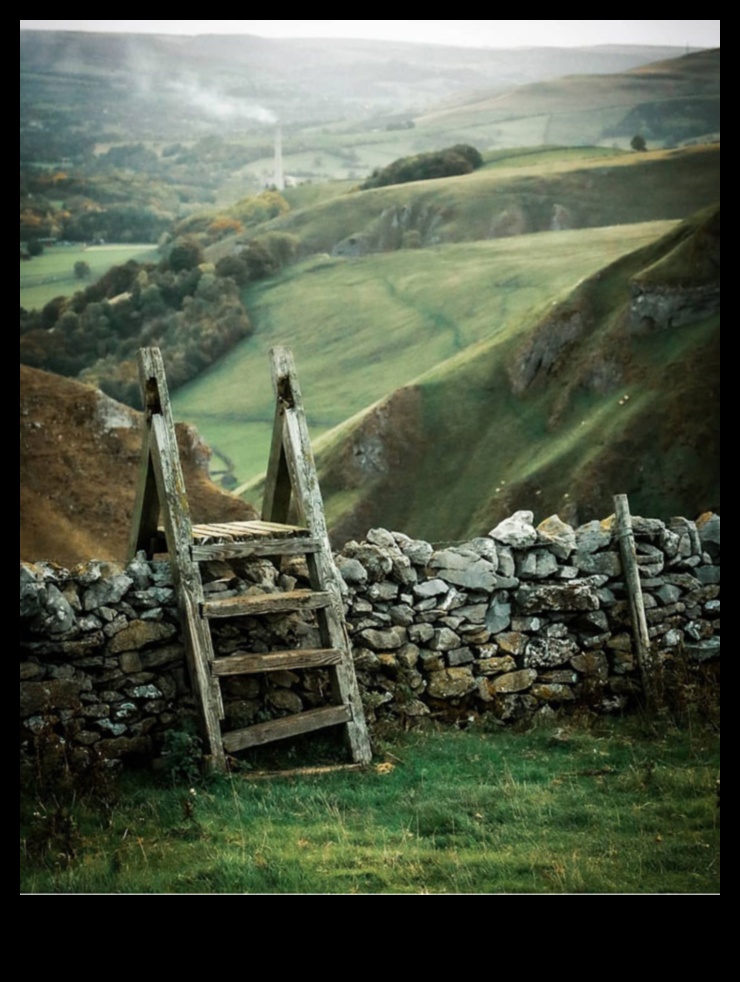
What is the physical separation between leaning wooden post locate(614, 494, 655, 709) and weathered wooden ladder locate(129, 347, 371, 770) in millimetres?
2640

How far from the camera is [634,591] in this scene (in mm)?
8703

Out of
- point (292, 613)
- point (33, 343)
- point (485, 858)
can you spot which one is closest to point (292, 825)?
point (485, 858)

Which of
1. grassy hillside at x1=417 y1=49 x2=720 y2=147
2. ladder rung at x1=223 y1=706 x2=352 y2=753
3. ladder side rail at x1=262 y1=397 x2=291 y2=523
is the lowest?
ladder rung at x1=223 y1=706 x2=352 y2=753

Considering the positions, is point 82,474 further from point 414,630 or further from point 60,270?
point 60,270

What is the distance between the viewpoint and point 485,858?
19.6ft

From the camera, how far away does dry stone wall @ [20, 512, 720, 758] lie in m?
7.00

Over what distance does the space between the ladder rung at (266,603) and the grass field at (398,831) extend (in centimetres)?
99

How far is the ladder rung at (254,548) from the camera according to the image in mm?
7094

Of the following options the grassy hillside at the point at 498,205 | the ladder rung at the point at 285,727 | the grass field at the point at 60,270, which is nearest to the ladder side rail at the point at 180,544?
the ladder rung at the point at 285,727

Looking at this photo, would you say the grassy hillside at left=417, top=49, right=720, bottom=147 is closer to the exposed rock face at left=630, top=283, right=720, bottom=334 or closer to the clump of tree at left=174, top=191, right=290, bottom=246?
the exposed rock face at left=630, top=283, right=720, bottom=334

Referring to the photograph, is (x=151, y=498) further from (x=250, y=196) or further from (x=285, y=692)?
(x=250, y=196)

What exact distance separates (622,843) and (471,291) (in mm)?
21642

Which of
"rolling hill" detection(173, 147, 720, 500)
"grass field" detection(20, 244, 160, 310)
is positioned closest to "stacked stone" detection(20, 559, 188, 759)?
"grass field" detection(20, 244, 160, 310)

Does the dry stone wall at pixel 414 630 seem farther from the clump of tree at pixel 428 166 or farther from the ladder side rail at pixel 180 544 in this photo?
the clump of tree at pixel 428 166
